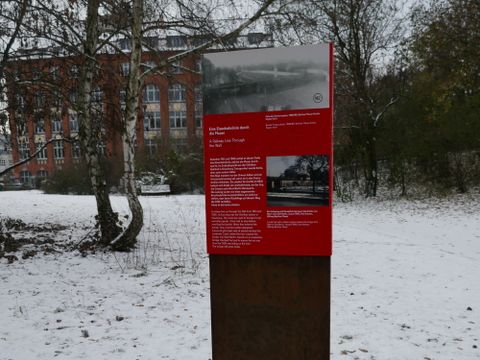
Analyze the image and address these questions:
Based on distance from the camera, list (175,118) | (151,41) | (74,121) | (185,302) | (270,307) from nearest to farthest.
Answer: (270,307)
(185,302)
(151,41)
(74,121)
(175,118)

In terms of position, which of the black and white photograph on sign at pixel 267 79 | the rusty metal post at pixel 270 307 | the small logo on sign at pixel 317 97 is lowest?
the rusty metal post at pixel 270 307

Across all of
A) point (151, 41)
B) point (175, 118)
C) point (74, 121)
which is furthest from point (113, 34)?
point (175, 118)

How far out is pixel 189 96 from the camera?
34.4ft

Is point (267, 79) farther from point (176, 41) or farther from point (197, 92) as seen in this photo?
point (197, 92)

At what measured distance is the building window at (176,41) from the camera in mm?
8688

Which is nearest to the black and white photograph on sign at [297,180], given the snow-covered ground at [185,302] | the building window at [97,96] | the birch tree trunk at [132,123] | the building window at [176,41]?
the snow-covered ground at [185,302]

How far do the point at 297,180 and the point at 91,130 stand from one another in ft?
20.3

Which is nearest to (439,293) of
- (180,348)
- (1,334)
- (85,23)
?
(180,348)

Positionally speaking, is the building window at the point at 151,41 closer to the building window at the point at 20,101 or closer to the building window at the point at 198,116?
the building window at the point at 20,101

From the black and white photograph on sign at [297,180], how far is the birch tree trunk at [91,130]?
5.92m

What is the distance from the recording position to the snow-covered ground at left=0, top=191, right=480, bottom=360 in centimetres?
390

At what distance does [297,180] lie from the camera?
2600mm

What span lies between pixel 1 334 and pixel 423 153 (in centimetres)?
1881

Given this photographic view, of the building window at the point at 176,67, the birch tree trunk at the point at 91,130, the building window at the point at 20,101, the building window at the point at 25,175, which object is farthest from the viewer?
the building window at the point at 25,175
